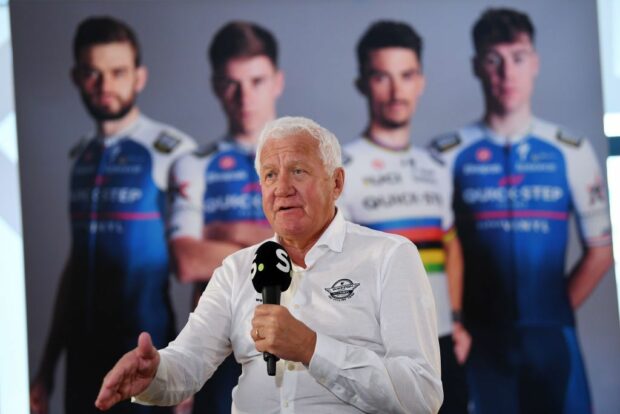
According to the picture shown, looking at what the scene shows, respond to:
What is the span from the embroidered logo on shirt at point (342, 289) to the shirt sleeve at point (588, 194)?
3.01m

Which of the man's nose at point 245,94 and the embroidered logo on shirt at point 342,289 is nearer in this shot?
the embroidered logo on shirt at point 342,289

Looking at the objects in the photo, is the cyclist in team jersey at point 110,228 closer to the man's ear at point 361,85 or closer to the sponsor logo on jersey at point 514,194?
the man's ear at point 361,85

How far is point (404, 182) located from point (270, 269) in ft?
9.64

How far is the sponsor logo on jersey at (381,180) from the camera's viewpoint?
450 centimetres

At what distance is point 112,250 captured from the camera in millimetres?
4414

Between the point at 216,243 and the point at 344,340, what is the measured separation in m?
2.74

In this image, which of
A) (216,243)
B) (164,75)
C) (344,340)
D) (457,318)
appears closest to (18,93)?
(164,75)

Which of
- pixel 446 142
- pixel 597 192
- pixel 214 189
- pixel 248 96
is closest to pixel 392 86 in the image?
pixel 446 142

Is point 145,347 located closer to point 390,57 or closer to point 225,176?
point 225,176

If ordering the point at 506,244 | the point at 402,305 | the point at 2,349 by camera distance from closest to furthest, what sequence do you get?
the point at 402,305, the point at 2,349, the point at 506,244

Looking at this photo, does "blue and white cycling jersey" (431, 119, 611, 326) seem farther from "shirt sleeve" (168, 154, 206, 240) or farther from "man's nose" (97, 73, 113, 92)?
"man's nose" (97, 73, 113, 92)

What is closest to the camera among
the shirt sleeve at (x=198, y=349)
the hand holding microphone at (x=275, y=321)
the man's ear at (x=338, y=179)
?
the hand holding microphone at (x=275, y=321)

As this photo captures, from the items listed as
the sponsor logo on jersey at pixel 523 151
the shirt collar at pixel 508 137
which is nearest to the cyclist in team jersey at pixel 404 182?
the shirt collar at pixel 508 137

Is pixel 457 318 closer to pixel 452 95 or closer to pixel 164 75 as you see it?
pixel 452 95
